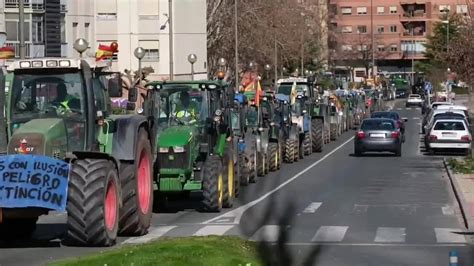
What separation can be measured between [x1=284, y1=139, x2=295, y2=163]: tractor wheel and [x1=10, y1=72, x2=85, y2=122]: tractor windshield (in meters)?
24.2

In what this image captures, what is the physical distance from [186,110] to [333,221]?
4251mm

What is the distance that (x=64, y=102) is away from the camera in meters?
18.0

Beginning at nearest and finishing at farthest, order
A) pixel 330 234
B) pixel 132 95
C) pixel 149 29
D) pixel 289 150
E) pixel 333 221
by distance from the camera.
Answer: pixel 132 95 → pixel 330 234 → pixel 333 221 → pixel 289 150 → pixel 149 29

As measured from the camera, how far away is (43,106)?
1792 cm

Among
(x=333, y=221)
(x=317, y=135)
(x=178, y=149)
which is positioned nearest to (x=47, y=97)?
(x=178, y=149)

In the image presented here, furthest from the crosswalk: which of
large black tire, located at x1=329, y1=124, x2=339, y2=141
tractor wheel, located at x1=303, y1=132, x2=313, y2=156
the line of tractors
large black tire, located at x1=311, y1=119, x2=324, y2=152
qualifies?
large black tire, located at x1=329, y1=124, x2=339, y2=141

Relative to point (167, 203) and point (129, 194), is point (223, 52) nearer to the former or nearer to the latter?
point (167, 203)

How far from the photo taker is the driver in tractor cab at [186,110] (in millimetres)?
24578

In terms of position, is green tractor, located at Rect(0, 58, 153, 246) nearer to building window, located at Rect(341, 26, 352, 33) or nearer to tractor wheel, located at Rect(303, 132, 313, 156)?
tractor wheel, located at Rect(303, 132, 313, 156)

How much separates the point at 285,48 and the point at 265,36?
20.7ft

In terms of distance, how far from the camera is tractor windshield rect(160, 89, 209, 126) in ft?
80.5

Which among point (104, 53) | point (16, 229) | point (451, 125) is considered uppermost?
point (104, 53)

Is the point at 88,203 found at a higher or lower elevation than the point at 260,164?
higher

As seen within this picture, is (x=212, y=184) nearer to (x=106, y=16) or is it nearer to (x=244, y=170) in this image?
(x=244, y=170)
